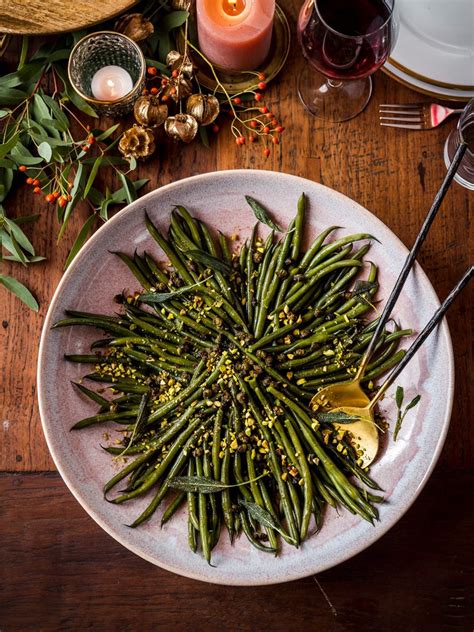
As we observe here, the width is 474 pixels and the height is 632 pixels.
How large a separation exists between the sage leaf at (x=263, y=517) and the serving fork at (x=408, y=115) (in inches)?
37.9

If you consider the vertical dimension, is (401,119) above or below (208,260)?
above

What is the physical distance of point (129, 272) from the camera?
1.53 m

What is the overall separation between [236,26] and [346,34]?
0.86ft

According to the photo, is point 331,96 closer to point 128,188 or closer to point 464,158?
point 464,158

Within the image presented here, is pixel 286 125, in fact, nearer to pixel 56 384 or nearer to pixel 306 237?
pixel 306 237

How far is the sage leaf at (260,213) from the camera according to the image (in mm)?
1489

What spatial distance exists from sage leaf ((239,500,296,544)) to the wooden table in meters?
0.28

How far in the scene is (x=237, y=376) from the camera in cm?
144

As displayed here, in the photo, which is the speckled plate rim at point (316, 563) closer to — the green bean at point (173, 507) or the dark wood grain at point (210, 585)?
the green bean at point (173, 507)

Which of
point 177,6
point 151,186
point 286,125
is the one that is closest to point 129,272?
point 151,186

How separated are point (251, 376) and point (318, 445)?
211mm

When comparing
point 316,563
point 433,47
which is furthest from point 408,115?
point 316,563

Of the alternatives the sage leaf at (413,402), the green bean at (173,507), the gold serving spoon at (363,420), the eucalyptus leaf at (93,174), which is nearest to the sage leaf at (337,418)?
the gold serving spoon at (363,420)

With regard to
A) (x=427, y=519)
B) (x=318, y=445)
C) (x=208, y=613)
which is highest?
(x=318, y=445)
